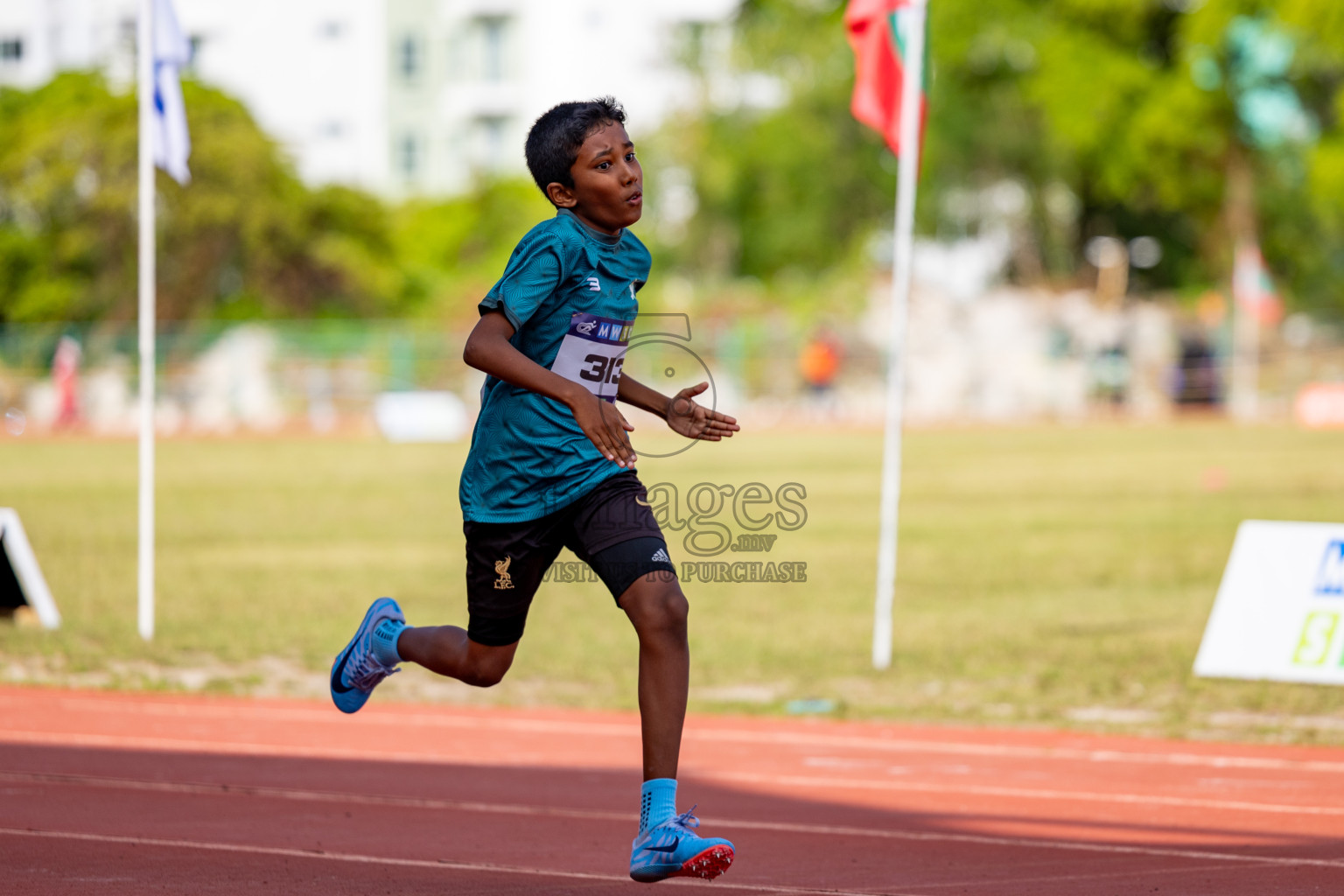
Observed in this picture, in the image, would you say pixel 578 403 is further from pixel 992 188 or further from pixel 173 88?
pixel 992 188

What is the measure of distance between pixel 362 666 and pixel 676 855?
1.94 meters

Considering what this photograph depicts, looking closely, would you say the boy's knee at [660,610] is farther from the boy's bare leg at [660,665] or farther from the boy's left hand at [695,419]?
the boy's left hand at [695,419]

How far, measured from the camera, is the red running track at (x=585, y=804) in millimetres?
5121

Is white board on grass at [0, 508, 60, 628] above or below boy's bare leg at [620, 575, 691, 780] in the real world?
below

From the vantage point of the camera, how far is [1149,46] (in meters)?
55.9

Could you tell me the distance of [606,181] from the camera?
4.77 m

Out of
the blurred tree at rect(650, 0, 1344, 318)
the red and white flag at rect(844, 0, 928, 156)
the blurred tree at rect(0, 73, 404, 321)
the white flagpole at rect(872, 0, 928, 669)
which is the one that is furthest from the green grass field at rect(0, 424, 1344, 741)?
the blurred tree at rect(650, 0, 1344, 318)

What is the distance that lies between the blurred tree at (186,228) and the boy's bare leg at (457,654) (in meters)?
46.8

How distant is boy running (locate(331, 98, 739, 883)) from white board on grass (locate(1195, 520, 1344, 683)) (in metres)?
5.56

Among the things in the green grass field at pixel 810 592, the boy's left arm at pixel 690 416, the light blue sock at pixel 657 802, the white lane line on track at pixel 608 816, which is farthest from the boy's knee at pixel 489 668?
the green grass field at pixel 810 592

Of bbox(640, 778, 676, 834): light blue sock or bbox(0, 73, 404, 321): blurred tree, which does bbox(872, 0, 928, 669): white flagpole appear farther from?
bbox(0, 73, 404, 321): blurred tree

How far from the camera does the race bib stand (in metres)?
4.83
